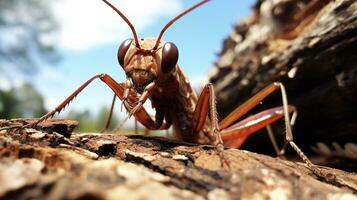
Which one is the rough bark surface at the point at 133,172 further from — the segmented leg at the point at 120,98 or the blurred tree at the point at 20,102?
the blurred tree at the point at 20,102

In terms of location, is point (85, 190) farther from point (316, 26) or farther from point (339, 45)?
point (316, 26)

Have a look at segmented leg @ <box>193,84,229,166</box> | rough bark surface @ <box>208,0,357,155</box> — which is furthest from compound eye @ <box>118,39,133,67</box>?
rough bark surface @ <box>208,0,357,155</box>

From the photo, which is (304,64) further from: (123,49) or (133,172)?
(133,172)

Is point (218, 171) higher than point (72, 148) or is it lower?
lower

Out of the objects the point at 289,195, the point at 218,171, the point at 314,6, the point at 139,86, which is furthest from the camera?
the point at 314,6

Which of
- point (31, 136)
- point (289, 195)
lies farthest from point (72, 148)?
point (289, 195)

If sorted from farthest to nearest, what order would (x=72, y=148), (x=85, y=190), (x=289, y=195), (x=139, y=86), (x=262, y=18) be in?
(x=262, y=18) < (x=139, y=86) < (x=72, y=148) < (x=289, y=195) < (x=85, y=190)

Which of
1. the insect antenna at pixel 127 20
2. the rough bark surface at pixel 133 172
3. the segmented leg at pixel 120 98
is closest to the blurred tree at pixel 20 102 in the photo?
the segmented leg at pixel 120 98
